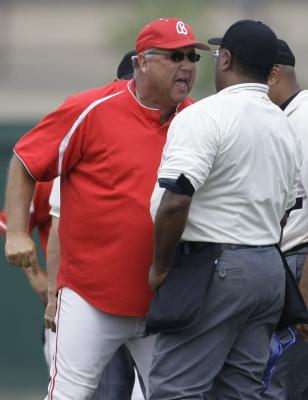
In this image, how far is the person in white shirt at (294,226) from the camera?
19.6ft

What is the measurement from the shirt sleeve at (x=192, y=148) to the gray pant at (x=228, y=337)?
15.3 inches

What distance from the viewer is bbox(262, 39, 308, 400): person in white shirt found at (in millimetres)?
5969

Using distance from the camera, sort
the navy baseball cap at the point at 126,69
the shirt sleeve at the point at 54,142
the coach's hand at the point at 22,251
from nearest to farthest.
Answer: the coach's hand at the point at 22,251 → the shirt sleeve at the point at 54,142 → the navy baseball cap at the point at 126,69

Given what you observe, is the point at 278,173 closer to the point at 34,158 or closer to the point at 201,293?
the point at 201,293

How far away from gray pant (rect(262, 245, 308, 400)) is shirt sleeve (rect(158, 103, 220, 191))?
4.71 feet

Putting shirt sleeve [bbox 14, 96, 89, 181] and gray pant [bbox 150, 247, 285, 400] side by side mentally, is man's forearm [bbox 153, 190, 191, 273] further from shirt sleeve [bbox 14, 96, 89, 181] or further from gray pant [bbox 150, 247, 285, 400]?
shirt sleeve [bbox 14, 96, 89, 181]

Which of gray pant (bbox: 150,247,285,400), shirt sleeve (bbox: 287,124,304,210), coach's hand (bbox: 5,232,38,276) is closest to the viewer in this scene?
gray pant (bbox: 150,247,285,400)

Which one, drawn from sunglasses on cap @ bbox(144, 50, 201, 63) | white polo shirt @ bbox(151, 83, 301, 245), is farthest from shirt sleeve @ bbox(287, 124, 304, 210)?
sunglasses on cap @ bbox(144, 50, 201, 63)

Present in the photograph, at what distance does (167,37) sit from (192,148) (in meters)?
0.87

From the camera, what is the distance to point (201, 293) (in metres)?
4.88

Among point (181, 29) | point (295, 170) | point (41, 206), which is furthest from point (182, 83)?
point (41, 206)

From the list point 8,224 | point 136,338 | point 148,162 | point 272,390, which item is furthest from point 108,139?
point 272,390

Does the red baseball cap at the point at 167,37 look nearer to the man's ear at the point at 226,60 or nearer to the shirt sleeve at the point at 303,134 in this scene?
the man's ear at the point at 226,60

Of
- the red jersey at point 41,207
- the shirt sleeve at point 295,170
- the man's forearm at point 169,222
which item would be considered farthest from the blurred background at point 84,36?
the man's forearm at point 169,222
